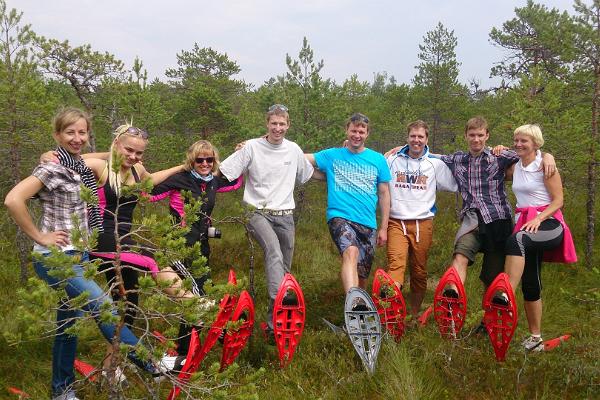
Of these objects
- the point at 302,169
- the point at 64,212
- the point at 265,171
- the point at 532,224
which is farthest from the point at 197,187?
the point at 532,224

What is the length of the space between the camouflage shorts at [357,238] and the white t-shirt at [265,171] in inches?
20.7

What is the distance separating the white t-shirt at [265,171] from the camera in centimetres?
426

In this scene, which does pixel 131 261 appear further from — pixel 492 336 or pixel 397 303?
pixel 492 336

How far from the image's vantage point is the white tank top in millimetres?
3984

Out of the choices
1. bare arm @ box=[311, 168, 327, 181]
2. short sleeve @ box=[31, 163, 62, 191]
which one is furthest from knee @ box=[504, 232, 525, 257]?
short sleeve @ box=[31, 163, 62, 191]

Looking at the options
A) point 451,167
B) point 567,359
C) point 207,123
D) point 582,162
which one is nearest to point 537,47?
point 582,162

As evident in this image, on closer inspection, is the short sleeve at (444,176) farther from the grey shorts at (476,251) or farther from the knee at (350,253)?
the knee at (350,253)

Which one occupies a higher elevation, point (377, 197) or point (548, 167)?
point (548, 167)

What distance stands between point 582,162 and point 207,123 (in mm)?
9128

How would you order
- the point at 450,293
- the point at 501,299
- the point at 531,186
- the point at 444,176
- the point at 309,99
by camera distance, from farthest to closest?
the point at 309,99 < the point at 444,176 < the point at 531,186 < the point at 450,293 < the point at 501,299

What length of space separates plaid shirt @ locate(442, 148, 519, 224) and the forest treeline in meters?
4.40

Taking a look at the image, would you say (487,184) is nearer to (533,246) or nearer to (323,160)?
(533,246)

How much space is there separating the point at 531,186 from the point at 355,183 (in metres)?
1.65

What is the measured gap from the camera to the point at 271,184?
4.29m
